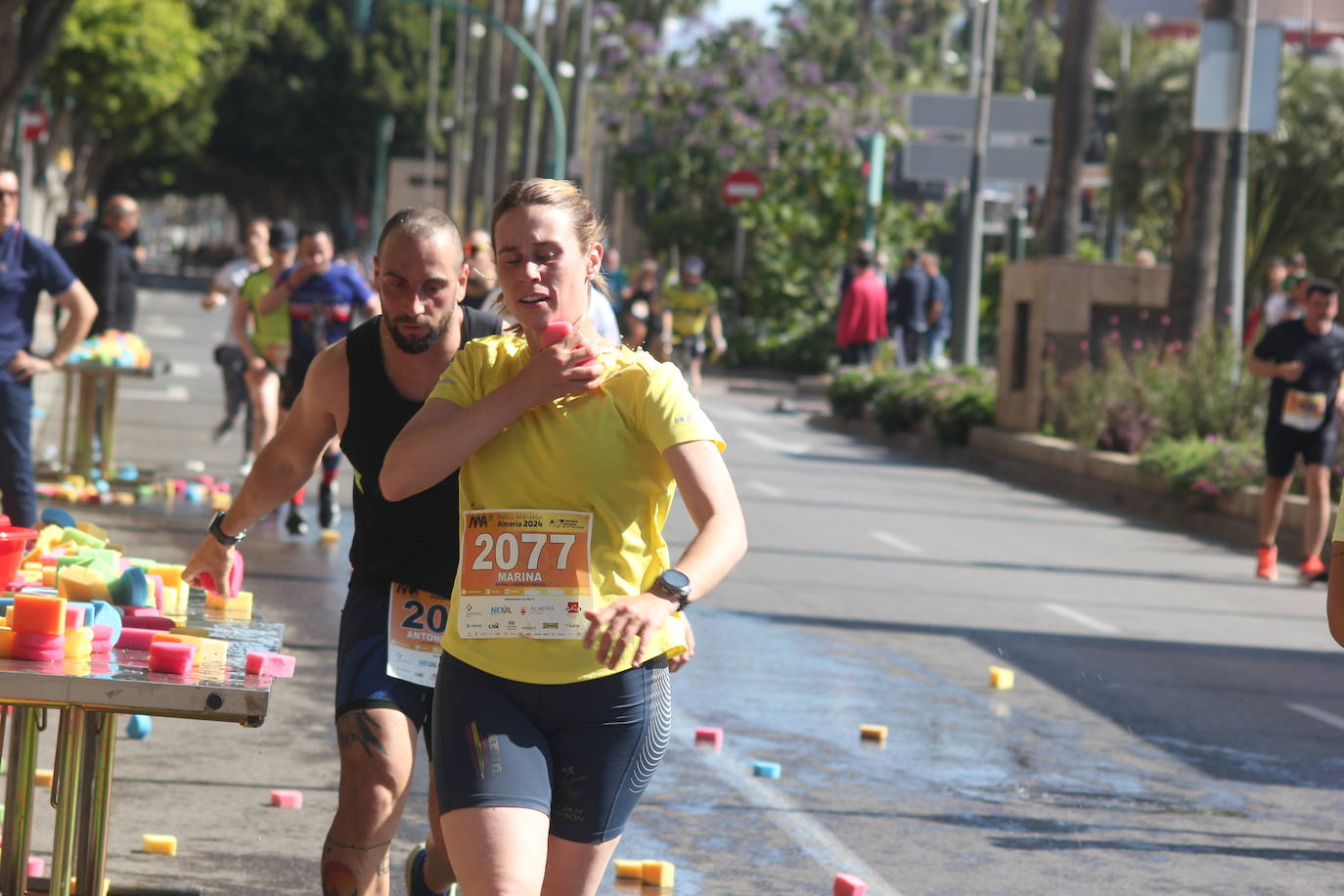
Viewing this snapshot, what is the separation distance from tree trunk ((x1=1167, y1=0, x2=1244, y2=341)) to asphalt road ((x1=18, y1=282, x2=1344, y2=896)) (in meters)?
6.53

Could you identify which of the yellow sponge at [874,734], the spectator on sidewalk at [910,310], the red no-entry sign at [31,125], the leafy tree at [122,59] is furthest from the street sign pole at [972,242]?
the leafy tree at [122,59]

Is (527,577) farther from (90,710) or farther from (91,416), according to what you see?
(91,416)

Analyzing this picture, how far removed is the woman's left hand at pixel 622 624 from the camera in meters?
3.45

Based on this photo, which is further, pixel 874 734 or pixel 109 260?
pixel 109 260

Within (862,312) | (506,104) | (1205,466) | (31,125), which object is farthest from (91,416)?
(506,104)

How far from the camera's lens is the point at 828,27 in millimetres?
88312

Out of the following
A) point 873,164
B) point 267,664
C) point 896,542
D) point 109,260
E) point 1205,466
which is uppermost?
point 873,164

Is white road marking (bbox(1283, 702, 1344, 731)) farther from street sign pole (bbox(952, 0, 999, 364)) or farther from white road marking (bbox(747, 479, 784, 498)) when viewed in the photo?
street sign pole (bbox(952, 0, 999, 364))

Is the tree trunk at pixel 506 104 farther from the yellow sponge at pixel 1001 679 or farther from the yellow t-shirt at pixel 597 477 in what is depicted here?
the yellow t-shirt at pixel 597 477

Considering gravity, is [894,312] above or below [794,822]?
above

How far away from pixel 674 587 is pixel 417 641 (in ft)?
4.20

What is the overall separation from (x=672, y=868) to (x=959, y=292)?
23.6 meters

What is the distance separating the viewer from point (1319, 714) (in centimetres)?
937

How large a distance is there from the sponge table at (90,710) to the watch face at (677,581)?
0.88 meters
